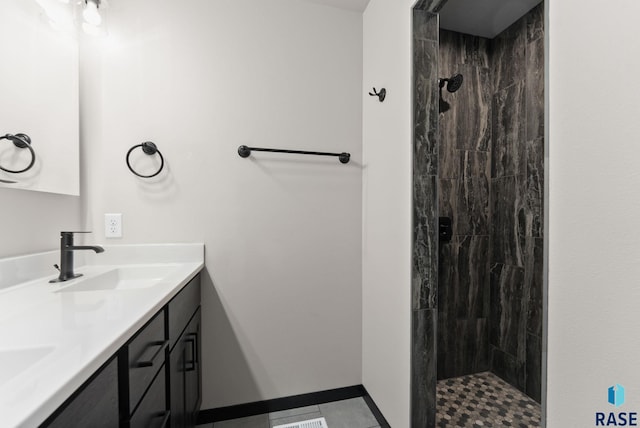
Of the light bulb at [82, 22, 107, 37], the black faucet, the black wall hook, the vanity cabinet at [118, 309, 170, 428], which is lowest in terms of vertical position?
the vanity cabinet at [118, 309, 170, 428]

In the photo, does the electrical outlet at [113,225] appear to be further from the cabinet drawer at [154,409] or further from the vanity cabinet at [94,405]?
the vanity cabinet at [94,405]

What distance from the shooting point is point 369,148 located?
1.57 m

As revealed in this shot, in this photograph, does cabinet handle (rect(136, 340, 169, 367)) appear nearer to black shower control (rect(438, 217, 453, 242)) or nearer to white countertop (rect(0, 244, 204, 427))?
white countertop (rect(0, 244, 204, 427))

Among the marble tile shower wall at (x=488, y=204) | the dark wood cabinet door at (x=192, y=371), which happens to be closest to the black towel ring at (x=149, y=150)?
the dark wood cabinet door at (x=192, y=371)

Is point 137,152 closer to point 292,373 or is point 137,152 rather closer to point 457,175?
point 292,373

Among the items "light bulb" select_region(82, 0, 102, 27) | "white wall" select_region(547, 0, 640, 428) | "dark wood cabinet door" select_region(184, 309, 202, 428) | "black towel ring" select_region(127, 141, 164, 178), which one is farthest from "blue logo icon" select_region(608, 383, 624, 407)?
"light bulb" select_region(82, 0, 102, 27)

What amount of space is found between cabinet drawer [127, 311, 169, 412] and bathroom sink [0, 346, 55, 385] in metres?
0.15

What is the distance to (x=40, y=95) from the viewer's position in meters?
1.06

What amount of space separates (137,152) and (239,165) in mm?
506

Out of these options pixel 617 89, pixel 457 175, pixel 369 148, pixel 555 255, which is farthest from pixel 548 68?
pixel 457 175

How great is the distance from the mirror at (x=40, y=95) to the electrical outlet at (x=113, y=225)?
174mm

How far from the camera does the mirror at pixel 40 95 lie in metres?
0.92

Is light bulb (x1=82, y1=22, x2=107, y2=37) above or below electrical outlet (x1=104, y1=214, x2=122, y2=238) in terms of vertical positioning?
above

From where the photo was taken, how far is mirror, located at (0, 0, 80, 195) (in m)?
0.92
